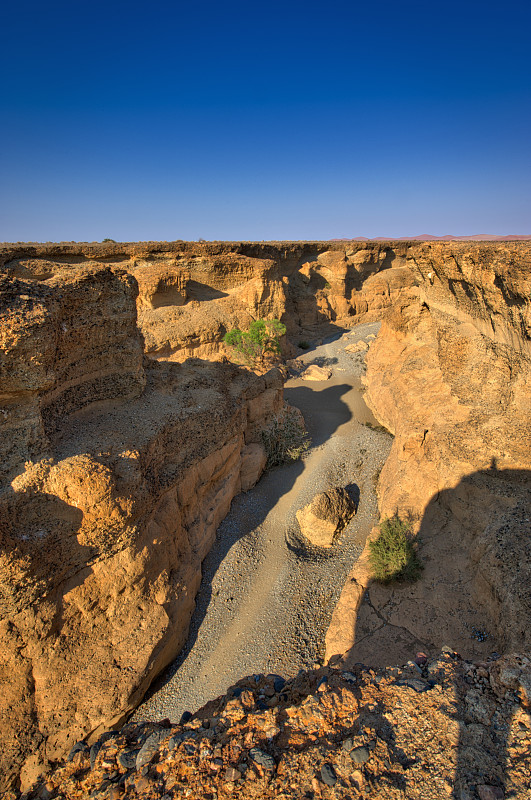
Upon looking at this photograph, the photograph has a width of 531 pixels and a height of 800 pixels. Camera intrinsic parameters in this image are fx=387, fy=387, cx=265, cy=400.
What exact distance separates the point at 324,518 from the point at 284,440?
3646 millimetres

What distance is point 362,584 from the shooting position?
8172mm

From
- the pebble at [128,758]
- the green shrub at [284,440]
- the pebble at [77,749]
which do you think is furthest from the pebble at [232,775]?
the green shrub at [284,440]

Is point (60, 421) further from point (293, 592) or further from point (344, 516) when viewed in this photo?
point (344, 516)

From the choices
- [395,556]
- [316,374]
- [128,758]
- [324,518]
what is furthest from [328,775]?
[316,374]

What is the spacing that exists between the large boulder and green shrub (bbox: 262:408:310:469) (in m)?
2.52

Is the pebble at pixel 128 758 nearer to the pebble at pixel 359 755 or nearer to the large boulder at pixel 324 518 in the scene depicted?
the pebble at pixel 359 755

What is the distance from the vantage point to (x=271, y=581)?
9.14m

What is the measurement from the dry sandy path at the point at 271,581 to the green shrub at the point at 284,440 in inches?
13.3

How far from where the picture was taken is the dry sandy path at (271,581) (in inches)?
294

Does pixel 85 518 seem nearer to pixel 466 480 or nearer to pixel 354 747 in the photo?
pixel 354 747

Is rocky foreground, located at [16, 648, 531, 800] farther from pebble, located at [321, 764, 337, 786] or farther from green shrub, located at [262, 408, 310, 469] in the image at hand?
green shrub, located at [262, 408, 310, 469]

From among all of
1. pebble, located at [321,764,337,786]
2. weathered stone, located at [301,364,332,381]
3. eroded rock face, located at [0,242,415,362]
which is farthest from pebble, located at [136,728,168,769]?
weathered stone, located at [301,364,332,381]

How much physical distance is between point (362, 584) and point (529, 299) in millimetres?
6320

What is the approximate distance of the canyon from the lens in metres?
5.86
